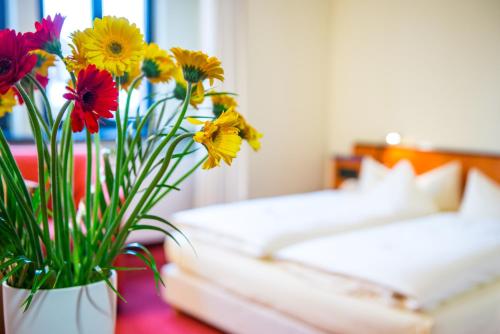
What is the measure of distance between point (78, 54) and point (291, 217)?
86.4 inches

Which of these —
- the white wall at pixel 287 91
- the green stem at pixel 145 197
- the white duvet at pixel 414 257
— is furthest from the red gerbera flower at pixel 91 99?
the white wall at pixel 287 91

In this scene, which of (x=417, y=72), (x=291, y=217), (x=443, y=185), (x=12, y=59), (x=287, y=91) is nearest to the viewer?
(x=12, y=59)

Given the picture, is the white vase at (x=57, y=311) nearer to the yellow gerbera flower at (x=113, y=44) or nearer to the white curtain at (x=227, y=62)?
the yellow gerbera flower at (x=113, y=44)

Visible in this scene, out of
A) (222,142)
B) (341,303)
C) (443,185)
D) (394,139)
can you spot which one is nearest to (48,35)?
(222,142)

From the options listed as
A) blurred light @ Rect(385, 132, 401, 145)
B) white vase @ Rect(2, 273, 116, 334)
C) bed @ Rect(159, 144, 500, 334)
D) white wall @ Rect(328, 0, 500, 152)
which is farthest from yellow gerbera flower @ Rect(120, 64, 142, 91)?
blurred light @ Rect(385, 132, 401, 145)

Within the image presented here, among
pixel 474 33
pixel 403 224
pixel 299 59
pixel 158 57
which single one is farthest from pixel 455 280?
pixel 299 59

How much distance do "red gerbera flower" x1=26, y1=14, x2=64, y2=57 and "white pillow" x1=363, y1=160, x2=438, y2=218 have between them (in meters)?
2.65

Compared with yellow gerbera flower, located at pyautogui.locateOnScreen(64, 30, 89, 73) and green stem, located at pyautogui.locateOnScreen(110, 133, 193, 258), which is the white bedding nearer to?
green stem, located at pyautogui.locateOnScreen(110, 133, 193, 258)

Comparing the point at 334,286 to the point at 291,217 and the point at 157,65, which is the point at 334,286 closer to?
the point at 291,217

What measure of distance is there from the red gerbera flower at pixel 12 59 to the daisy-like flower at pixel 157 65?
1.00ft

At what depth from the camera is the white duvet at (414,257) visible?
195 centimetres

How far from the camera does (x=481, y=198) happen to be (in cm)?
328

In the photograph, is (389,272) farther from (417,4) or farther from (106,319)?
(417,4)

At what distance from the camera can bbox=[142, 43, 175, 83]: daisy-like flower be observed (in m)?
0.98
